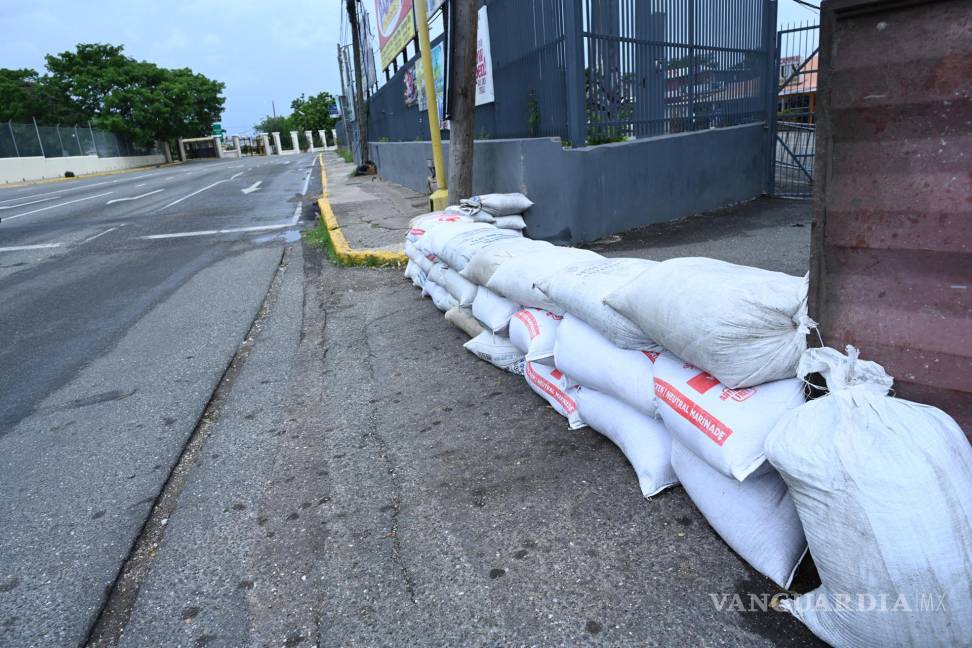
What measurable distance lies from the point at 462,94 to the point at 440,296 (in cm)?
293

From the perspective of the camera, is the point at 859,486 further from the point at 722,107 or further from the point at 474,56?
the point at 722,107

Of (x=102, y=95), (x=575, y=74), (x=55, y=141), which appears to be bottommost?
(x=575, y=74)

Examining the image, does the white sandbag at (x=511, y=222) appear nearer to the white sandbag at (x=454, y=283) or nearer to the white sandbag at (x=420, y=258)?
the white sandbag at (x=420, y=258)

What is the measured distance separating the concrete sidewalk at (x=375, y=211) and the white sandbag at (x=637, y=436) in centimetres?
443

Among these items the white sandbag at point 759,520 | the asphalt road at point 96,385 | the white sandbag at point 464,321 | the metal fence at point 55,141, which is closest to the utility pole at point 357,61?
the asphalt road at point 96,385

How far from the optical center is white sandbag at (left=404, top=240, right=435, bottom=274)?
482cm

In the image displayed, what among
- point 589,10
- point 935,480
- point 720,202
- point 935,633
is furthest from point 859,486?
point 720,202

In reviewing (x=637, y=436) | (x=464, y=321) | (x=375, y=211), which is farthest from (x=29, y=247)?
(x=637, y=436)

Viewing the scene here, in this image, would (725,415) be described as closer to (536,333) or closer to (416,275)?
(536,333)

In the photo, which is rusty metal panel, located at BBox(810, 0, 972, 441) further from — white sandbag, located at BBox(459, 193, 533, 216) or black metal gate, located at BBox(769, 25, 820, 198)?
black metal gate, located at BBox(769, 25, 820, 198)

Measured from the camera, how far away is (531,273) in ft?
9.99

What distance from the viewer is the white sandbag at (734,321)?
5.92 feet

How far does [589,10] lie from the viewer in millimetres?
A: 6133

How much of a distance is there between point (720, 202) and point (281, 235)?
6.22m
